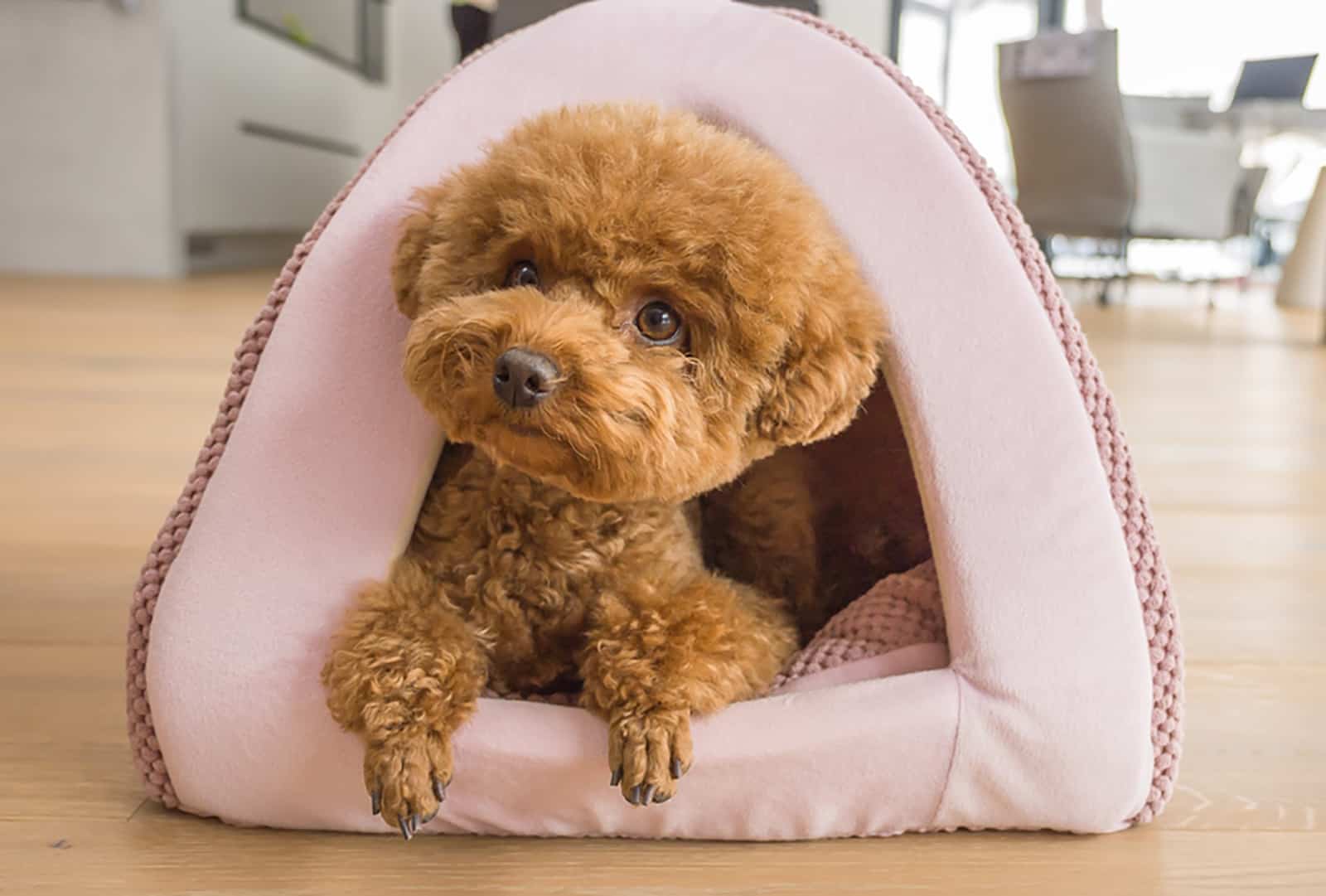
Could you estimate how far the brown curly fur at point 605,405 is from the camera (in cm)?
71

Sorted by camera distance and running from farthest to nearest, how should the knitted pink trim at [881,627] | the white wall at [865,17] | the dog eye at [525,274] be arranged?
1. the white wall at [865,17]
2. the knitted pink trim at [881,627]
3. the dog eye at [525,274]

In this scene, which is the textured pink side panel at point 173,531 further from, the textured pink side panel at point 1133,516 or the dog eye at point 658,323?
the textured pink side panel at point 1133,516

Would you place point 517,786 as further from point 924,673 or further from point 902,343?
point 902,343

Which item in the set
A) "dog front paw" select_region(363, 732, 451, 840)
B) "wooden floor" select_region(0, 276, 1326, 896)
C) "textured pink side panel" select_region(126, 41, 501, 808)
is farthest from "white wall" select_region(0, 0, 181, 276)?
"dog front paw" select_region(363, 732, 451, 840)

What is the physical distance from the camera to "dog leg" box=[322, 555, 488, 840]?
74 centimetres

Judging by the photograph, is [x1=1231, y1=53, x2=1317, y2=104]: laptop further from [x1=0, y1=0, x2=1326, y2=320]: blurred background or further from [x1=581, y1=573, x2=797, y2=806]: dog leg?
[x1=581, y1=573, x2=797, y2=806]: dog leg

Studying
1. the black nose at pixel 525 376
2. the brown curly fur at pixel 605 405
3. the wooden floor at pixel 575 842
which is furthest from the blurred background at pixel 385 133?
the black nose at pixel 525 376

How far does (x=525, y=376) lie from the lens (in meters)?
0.67

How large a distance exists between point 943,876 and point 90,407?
1.92 meters

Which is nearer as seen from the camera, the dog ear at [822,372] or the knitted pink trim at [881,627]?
the dog ear at [822,372]

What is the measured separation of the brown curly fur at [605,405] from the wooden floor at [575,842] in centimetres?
9

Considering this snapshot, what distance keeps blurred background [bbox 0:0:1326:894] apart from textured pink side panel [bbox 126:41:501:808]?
0.04 m

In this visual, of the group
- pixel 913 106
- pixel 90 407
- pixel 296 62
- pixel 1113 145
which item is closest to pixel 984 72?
pixel 1113 145

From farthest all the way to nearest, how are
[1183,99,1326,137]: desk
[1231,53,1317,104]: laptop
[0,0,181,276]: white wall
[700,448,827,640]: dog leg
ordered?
[1231,53,1317,104]: laptop
[1183,99,1326,137]: desk
[0,0,181,276]: white wall
[700,448,827,640]: dog leg
